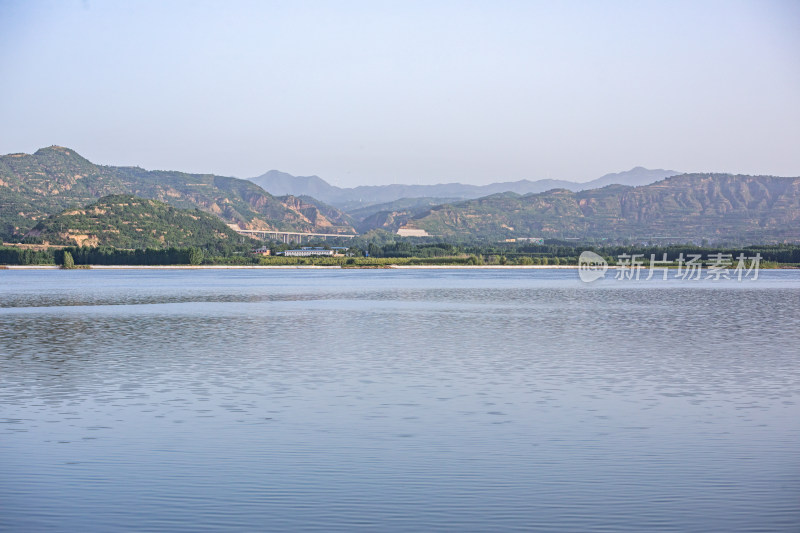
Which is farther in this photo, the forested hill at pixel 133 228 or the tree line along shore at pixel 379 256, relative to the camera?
the forested hill at pixel 133 228

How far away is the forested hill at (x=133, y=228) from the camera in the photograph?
13200 cm

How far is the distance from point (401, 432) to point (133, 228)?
13948cm

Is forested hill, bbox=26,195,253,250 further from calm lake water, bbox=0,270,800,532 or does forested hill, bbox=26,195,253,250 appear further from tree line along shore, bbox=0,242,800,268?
calm lake water, bbox=0,270,800,532

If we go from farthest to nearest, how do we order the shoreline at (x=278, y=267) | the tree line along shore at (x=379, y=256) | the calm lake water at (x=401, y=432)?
the tree line along shore at (x=379, y=256) < the shoreline at (x=278, y=267) < the calm lake water at (x=401, y=432)

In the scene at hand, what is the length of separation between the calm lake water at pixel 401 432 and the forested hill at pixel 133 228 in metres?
114

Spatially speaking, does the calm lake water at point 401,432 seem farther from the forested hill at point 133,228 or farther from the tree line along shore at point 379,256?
the forested hill at point 133,228

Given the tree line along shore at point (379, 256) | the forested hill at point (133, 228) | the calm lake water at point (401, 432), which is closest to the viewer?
the calm lake water at point (401, 432)

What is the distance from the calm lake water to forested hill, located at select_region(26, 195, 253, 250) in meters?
114

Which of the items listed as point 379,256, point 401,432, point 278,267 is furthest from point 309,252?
point 401,432

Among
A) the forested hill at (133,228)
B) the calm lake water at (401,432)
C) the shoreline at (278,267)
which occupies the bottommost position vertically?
the shoreline at (278,267)

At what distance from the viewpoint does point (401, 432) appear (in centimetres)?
1127

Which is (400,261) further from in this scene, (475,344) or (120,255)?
(475,344)

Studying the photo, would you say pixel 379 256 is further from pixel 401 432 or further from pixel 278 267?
pixel 401 432

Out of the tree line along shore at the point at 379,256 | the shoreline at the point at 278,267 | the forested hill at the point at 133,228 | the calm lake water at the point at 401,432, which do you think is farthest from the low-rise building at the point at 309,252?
the calm lake water at the point at 401,432
